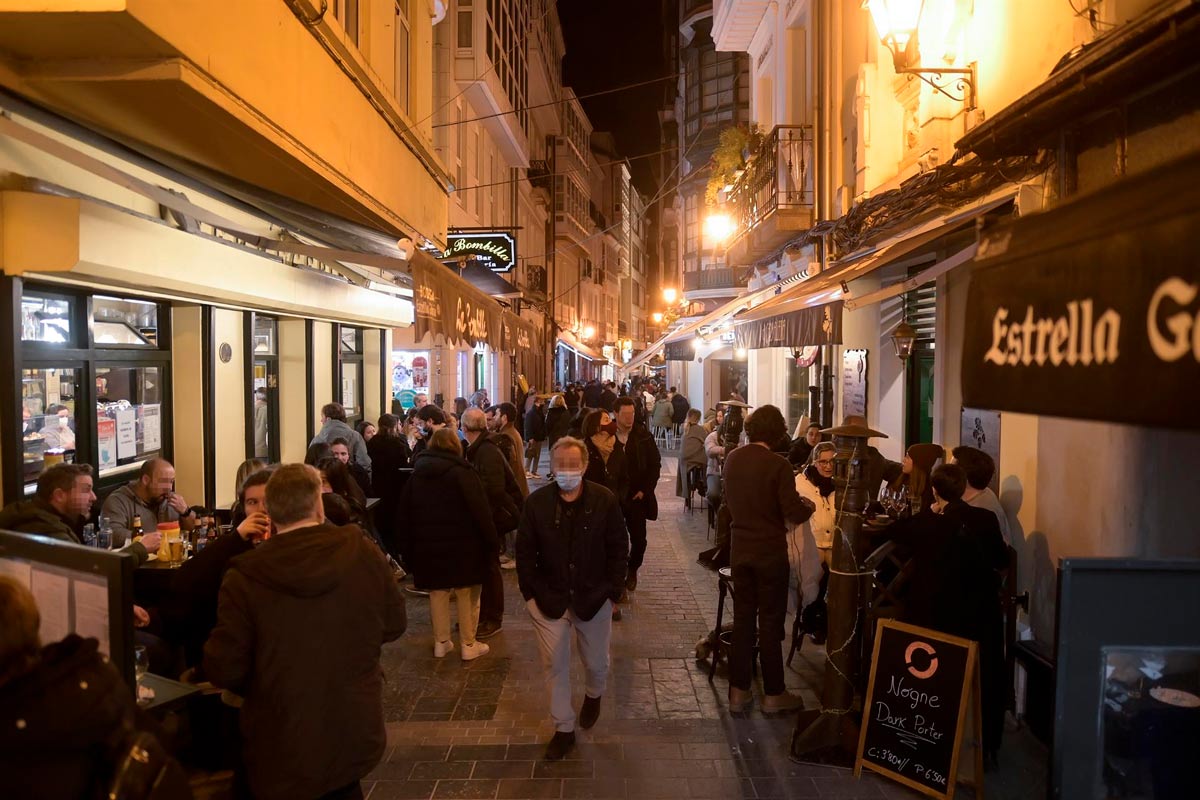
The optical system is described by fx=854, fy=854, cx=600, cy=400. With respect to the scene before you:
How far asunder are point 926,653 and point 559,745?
87.5 inches

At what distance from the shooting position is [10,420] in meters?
5.55

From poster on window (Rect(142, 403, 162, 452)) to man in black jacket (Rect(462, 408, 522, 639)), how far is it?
118 inches

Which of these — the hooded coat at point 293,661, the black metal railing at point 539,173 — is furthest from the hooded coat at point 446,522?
the black metal railing at point 539,173

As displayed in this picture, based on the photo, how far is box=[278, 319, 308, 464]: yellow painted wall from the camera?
11.8 meters

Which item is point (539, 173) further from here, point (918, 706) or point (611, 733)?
point (918, 706)

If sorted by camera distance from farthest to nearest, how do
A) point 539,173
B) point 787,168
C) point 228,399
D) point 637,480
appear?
point 539,173 → point 787,168 → point 228,399 → point 637,480

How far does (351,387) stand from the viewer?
1464cm

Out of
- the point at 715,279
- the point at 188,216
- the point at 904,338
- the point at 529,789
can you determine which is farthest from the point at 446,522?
the point at 715,279

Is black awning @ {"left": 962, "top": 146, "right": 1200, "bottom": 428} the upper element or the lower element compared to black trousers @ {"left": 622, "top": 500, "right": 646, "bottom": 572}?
upper

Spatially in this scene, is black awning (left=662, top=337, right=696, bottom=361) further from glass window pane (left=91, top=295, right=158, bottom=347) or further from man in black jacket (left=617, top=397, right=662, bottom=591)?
glass window pane (left=91, top=295, right=158, bottom=347)

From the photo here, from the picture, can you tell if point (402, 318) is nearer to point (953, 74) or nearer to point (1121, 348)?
point (953, 74)

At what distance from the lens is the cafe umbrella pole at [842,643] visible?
5.16 m

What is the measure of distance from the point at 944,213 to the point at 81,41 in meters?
6.67

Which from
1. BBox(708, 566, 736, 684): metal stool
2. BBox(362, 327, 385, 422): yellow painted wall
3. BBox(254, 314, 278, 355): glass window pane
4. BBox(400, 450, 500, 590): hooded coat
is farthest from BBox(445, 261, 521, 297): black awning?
BBox(708, 566, 736, 684): metal stool
